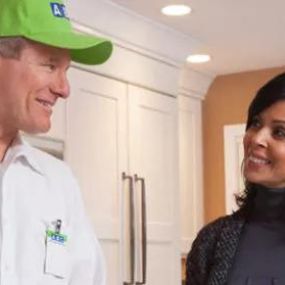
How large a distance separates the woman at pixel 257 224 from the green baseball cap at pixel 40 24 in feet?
1.29

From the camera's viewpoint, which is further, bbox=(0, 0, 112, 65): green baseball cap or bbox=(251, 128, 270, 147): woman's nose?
bbox=(251, 128, 270, 147): woman's nose

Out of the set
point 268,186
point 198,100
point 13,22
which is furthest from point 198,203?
point 13,22

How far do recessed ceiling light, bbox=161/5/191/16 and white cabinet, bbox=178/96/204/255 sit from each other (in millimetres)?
1118

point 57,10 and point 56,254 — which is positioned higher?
point 57,10

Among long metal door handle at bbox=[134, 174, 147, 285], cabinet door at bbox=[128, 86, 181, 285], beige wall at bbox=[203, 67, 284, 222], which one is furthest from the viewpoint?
beige wall at bbox=[203, 67, 284, 222]

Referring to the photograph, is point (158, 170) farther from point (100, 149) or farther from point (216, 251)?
point (216, 251)

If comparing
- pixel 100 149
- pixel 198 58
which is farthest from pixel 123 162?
pixel 198 58

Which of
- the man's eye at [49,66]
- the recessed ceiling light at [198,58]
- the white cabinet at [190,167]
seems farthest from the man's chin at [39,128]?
the white cabinet at [190,167]

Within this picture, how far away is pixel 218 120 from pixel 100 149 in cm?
159

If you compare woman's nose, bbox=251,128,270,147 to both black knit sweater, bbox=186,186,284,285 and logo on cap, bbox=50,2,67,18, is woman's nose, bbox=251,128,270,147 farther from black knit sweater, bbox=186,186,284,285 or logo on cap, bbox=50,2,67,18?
logo on cap, bbox=50,2,67,18

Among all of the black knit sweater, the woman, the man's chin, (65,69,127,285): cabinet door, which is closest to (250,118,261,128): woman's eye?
the woman

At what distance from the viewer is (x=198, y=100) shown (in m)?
4.95

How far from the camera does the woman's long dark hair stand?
1.62 meters

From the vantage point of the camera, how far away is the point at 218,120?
500 centimetres
